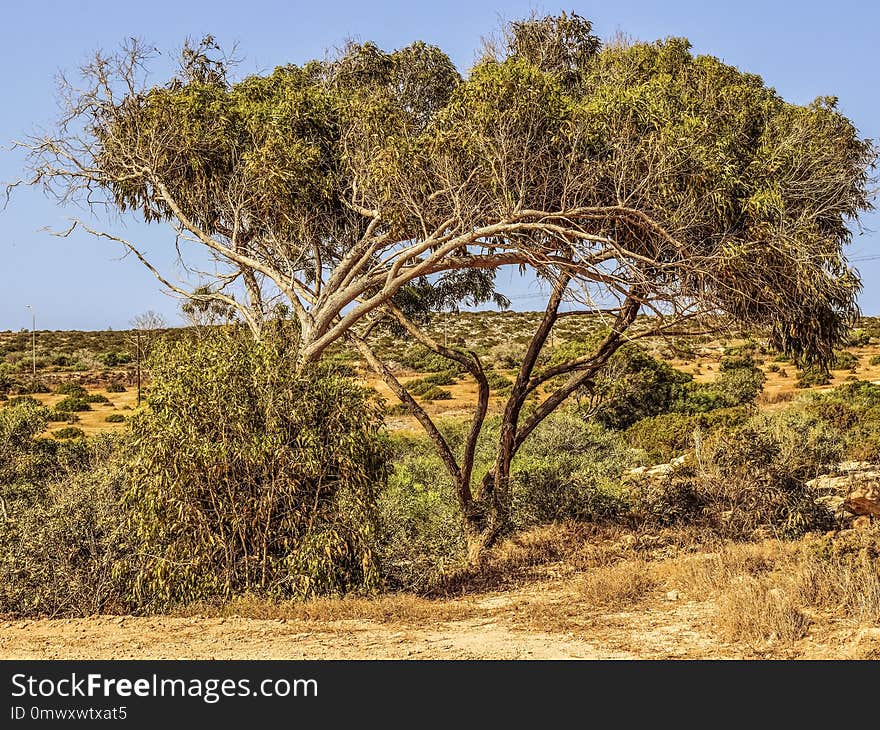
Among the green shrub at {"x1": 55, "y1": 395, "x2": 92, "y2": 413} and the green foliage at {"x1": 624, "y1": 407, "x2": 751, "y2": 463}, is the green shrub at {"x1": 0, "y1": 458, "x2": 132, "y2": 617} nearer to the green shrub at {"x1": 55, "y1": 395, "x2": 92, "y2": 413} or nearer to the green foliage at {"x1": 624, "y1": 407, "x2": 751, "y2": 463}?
the green foliage at {"x1": 624, "y1": 407, "x2": 751, "y2": 463}

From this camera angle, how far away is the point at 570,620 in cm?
905

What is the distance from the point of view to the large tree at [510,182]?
10977 mm

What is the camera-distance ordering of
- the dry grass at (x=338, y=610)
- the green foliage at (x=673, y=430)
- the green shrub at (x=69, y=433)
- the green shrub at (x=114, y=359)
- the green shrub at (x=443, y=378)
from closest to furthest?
the dry grass at (x=338, y=610) < the green foliage at (x=673, y=430) < the green shrub at (x=69, y=433) < the green shrub at (x=443, y=378) < the green shrub at (x=114, y=359)

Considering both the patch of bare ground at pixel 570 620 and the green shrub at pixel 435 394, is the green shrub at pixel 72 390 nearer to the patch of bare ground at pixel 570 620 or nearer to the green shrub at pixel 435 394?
the green shrub at pixel 435 394

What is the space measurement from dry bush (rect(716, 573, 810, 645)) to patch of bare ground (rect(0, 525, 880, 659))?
12 millimetres

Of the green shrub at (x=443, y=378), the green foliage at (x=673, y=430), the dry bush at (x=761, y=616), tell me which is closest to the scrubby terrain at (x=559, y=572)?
the dry bush at (x=761, y=616)

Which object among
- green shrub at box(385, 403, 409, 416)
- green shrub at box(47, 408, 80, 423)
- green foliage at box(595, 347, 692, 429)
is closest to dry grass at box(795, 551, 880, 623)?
green foliage at box(595, 347, 692, 429)

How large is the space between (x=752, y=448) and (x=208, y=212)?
8.80 meters

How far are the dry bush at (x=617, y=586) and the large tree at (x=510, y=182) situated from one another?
10.1ft

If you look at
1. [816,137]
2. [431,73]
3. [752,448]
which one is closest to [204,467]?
[431,73]

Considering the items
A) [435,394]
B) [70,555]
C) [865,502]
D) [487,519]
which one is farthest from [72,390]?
[865,502]

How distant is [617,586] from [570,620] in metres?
1.26

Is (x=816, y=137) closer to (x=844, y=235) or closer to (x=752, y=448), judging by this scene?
(x=844, y=235)

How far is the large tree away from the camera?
10977 mm
